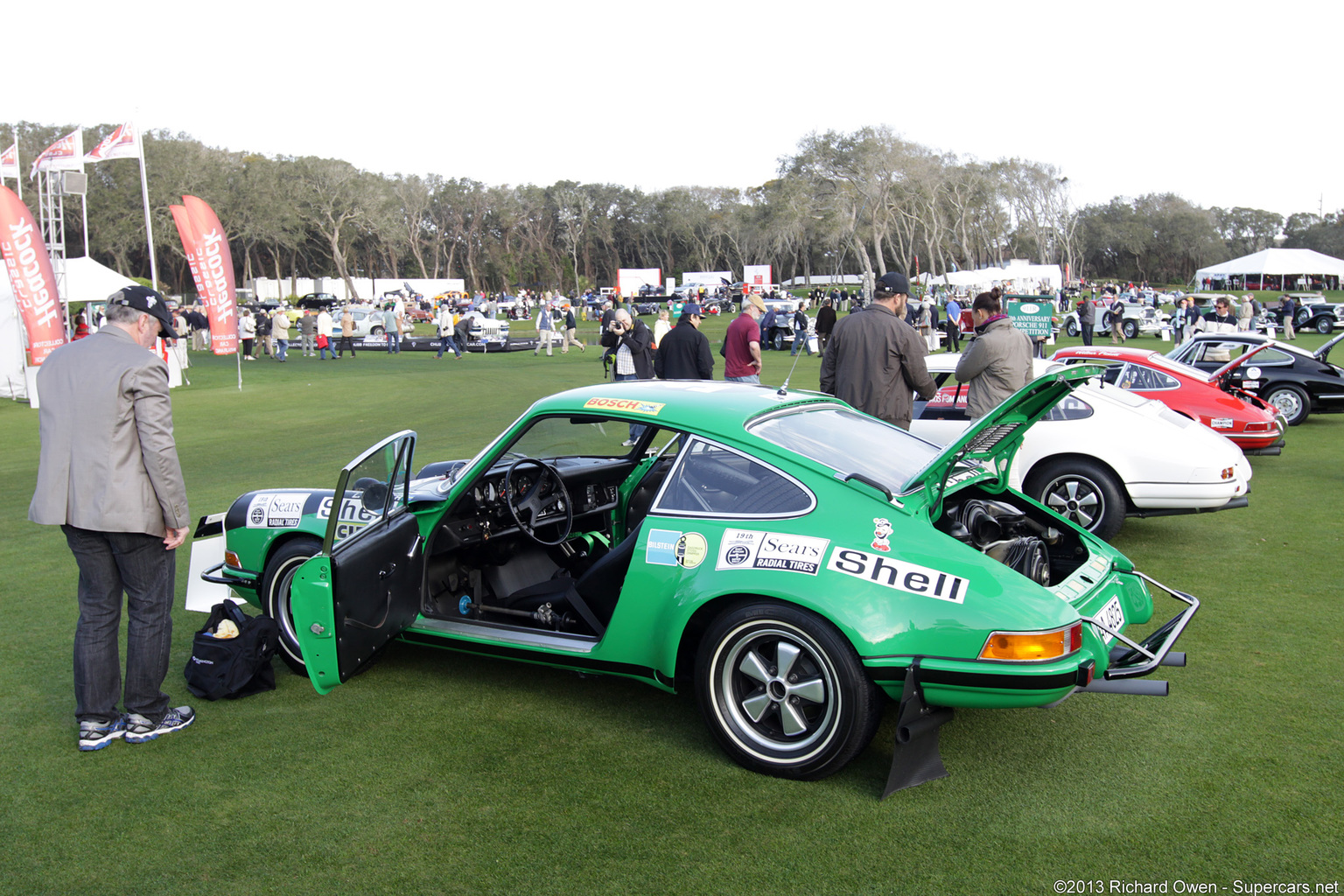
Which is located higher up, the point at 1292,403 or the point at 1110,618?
the point at 1292,403

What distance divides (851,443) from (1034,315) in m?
18.7

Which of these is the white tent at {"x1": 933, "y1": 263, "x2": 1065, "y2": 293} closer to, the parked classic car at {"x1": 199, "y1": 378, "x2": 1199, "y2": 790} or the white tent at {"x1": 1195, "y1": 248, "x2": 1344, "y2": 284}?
the white tent at {"x1": 1195, "y1": 248, "x2": 1344, "y2": 284}

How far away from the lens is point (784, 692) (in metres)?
3.45

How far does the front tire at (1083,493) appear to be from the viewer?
22.6ft

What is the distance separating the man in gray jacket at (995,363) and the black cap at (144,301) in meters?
5.20

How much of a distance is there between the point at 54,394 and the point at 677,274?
99.5 metres

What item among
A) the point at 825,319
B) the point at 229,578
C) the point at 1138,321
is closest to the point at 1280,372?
the point at 825,319

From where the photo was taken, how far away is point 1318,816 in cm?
315

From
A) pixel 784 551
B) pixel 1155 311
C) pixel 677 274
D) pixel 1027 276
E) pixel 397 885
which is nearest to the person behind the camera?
pixel 397 885

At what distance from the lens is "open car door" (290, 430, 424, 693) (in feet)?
12.2

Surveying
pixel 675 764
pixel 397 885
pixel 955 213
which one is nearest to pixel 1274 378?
pixel 675 764

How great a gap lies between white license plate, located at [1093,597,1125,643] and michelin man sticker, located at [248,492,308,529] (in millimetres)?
3706

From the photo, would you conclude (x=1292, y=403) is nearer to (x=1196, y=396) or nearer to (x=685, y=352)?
(x=1196, y=396)

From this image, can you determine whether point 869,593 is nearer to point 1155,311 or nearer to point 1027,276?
point 1155,311
